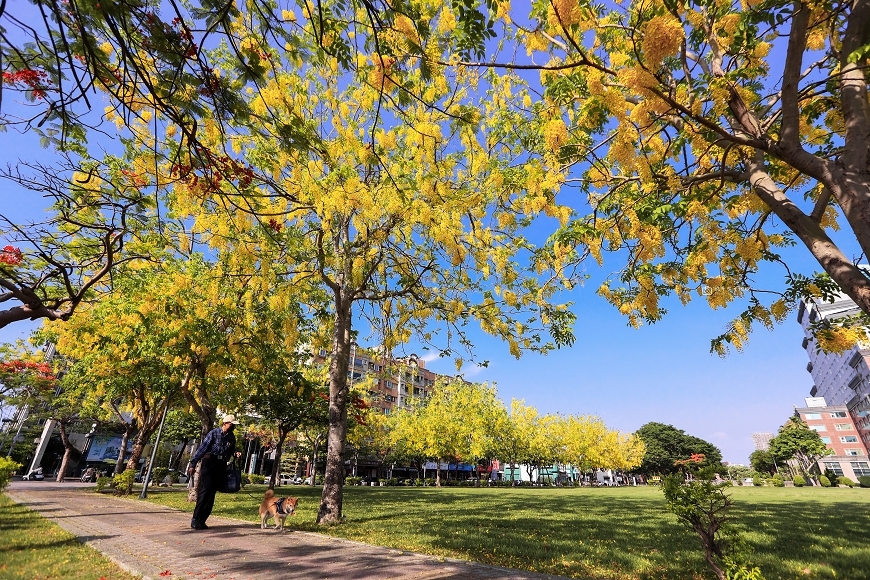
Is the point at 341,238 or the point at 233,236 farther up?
the point at 341,238

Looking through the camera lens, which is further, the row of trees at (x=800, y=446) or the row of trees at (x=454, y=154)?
the row of trees at (x=800, y=446)

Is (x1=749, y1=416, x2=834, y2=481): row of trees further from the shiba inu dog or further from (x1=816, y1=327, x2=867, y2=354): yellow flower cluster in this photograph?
the shiba inu dog

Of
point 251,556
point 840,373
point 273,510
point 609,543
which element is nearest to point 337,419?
point 273,510

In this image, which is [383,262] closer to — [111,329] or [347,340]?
[347,340]

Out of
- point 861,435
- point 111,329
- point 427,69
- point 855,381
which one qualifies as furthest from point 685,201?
point 861,435

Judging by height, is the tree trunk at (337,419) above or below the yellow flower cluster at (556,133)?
below

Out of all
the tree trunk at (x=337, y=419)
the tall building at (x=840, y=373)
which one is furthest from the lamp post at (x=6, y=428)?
the tall building at (x=840, y=373)

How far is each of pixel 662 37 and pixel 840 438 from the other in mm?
110061

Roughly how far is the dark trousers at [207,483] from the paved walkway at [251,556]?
0.99 ft

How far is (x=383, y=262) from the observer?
9758 mm

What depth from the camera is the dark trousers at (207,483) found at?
6.61m

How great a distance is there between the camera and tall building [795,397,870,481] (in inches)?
2972

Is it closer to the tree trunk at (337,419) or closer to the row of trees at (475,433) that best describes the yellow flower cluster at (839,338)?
the tree trunk at (337,419)

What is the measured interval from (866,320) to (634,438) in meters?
73.0
